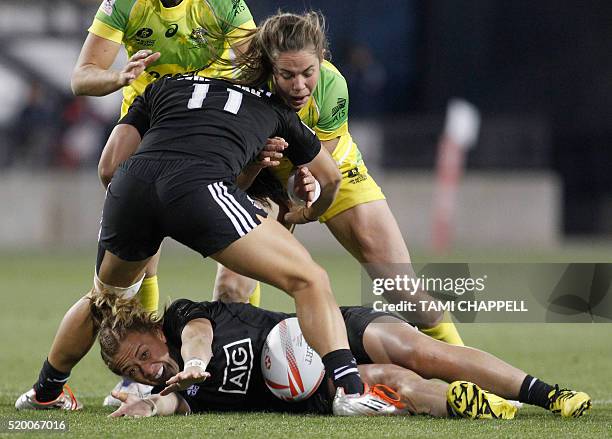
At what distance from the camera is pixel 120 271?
18.5 feet

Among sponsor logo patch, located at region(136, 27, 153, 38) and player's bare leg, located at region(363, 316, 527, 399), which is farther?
sponsor logo patch, located at region(136, 27, 153, 38)

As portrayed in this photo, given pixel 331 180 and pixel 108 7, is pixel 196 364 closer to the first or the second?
pixel 331 180

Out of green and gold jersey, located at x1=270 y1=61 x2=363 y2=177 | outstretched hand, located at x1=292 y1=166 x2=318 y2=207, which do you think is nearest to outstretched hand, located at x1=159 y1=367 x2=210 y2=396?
outstretched hand, located at x1=292 y1=166 x2=318 y2=207

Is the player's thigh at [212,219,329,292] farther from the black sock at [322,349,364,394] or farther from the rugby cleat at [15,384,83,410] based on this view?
the rugby cleat at [15,384,83,410]

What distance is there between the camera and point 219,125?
17.9 ft

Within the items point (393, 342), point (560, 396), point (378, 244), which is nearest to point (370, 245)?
point (378, 244)

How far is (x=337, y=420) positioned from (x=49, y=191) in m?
14.5

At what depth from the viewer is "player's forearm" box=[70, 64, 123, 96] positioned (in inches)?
236

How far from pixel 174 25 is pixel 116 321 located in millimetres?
1904

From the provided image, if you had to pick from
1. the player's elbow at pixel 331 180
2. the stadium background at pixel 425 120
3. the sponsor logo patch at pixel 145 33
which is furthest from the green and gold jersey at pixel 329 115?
the stadium background at pixel 425 120

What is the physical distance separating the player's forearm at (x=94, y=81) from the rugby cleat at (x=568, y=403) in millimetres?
2421

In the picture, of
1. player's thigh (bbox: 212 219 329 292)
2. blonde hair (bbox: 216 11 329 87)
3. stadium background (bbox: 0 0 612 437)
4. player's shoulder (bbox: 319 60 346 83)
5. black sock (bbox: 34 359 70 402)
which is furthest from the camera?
stadium background (bbox: 0 0 612 437)

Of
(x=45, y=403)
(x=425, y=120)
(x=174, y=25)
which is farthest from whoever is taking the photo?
(x=425, y=120)

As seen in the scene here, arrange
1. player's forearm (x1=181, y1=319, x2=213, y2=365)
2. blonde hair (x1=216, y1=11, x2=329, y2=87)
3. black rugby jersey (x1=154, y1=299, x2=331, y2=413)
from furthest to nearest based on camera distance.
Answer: blonde hair (x1=216, y1=11, x2=329, y2=87) → black rugby jersey (x1=154, y1=299, x2=331, y2=413) → player's forearm (x1=181, y1=319, x2=213, y2=365)
